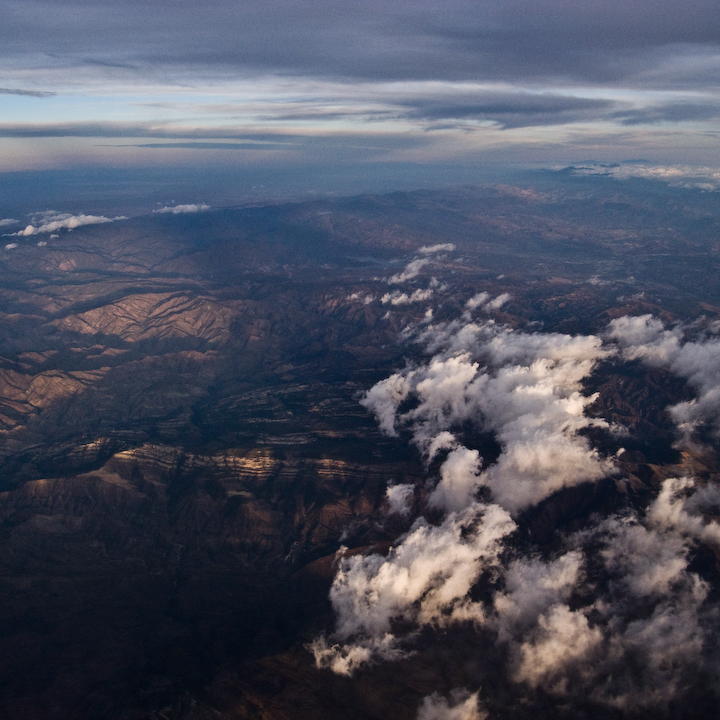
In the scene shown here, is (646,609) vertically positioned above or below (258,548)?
above

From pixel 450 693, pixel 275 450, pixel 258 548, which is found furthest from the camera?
pixel 275 450

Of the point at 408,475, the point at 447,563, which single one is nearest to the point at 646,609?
the point at 447,563

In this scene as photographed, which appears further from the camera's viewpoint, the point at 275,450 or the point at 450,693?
the point at 275,450

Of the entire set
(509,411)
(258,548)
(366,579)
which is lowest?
(258,548)

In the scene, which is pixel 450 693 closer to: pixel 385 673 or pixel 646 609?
pixel 385 673

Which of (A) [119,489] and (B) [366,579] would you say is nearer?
(B) [366,579]

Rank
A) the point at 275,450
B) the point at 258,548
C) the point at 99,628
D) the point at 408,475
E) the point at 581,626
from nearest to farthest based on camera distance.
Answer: the point at 581,626 < the point at 99,628 < the point at 258,548 < the point at 408,475 < the point at 275,450

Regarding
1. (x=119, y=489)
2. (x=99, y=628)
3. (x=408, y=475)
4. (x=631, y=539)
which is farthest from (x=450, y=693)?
(x=119, y=489)

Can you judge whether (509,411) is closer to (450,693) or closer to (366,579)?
(366,579)

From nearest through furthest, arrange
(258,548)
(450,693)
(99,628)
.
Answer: (450,693) → (99,628) → (258,548)
